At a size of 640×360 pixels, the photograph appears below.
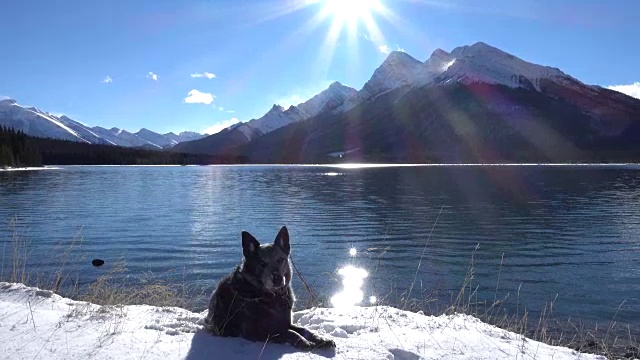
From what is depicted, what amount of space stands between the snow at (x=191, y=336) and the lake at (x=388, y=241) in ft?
24.7

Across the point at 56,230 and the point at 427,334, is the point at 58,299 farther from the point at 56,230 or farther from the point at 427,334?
the point at 56,230

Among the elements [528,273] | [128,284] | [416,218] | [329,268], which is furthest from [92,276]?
[416,218]

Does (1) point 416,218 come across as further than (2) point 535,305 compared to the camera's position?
Yes

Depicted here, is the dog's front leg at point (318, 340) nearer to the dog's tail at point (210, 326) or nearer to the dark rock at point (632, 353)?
the dog's tail at point (210, 326)

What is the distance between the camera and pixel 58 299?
10.2 metres

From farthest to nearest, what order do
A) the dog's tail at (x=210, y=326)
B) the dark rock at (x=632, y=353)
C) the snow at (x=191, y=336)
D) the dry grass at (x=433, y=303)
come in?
the dark rock at (x=632, y=353)
the dry grass at (x=433, y=303)
the dog's tail at (x=210, y=326)
the snow at (x=191, y=336)

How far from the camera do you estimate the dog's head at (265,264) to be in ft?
26.0

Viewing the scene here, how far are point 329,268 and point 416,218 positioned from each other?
2205 centimetres

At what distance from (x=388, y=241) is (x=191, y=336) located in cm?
2832

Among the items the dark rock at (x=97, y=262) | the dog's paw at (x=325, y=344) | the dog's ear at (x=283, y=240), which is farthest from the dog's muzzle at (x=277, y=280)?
the dark rock at (x=97, y=262)

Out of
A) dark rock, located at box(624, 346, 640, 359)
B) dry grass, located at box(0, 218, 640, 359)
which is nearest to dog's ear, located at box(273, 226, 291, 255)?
dry grass, located at box(0, 218, 640, 359)

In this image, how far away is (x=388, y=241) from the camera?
35.5 meters

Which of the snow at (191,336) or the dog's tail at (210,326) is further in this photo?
the dog's tail at (210,326)

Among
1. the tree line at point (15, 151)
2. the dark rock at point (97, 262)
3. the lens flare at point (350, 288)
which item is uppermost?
the tree line at point (15, 151)
